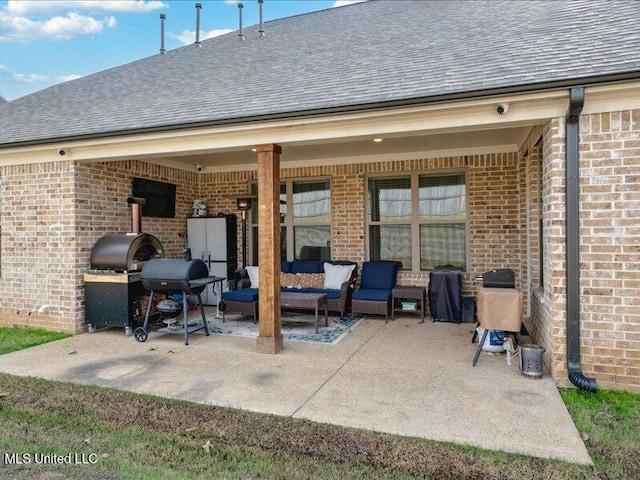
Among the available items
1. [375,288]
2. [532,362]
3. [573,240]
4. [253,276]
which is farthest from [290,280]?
[573,240]

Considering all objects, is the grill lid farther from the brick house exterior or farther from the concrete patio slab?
the concrete patio slab

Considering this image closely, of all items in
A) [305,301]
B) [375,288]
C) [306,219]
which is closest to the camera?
[305,301]

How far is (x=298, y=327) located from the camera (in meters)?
6.59

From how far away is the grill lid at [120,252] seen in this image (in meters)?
6.08

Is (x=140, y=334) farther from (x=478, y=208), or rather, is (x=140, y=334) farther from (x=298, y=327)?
(x=478, y=208)

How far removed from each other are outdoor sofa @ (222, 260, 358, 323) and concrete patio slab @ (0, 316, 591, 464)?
1005 millimetres

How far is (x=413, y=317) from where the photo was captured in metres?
7.24

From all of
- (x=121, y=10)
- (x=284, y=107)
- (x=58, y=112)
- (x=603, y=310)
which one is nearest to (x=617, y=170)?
(x=603, y=310)

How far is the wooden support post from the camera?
5.08 metres

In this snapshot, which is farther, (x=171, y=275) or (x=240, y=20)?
(x=240, y=20)

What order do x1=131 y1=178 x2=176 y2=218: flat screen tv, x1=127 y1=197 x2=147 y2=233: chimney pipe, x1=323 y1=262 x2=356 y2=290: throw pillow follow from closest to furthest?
x1=127 y1=197 x2=147 y2=233: chimney pipe
x1=131 y1=178 x2=176 y2=218: flat screen tv
x1=323 y1=262 x2=356 y2=290: throw pillow

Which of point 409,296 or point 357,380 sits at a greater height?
point 409,296

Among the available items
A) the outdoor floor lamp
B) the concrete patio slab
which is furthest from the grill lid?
the outdoor floor lamp

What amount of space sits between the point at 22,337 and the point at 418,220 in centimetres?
659
